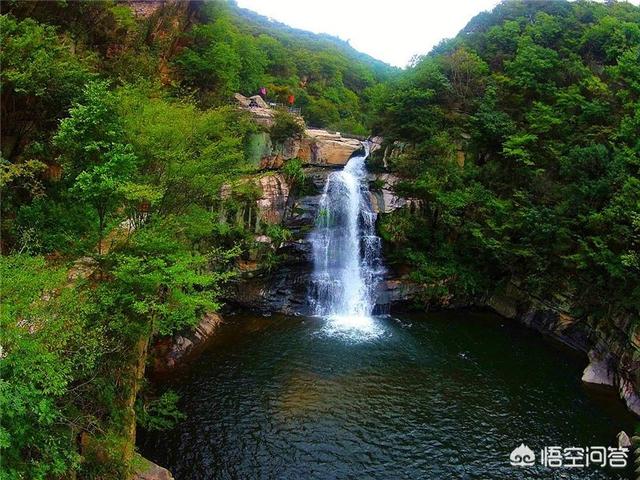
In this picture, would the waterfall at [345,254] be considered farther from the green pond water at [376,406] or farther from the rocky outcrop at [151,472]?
the rocky outcrop at [151,472]

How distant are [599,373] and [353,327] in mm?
10546

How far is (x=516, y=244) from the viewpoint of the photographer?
73.5 feet

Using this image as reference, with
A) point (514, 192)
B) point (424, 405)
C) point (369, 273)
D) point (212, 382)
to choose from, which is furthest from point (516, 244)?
point (212, 382)

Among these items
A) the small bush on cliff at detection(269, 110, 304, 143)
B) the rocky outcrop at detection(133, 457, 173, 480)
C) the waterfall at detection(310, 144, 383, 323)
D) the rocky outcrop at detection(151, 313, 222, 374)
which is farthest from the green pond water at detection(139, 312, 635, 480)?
the small bush on cliff at detection(269, 110, 304, 143)

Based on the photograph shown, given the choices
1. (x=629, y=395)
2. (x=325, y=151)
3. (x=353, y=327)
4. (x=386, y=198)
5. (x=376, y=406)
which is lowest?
(x=376, y=406)

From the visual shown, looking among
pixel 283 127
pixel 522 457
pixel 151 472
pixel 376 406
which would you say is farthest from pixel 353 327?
pixel 283 127

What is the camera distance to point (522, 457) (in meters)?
12.6

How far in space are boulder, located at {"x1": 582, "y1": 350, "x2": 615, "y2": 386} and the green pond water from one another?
486 mm

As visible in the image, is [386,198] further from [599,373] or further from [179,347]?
[179,347]

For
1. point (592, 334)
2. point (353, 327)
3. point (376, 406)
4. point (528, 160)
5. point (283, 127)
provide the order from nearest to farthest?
point (376, 406), point (592, 334), point (353, 327), point (528, 160), point (283, 127)

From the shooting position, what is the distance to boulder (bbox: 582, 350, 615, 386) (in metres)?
17.2

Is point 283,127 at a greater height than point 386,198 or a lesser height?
greater

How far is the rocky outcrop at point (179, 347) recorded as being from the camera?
16484 millimetres

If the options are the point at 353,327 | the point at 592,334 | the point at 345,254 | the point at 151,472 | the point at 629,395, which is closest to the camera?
the point at 151,472
